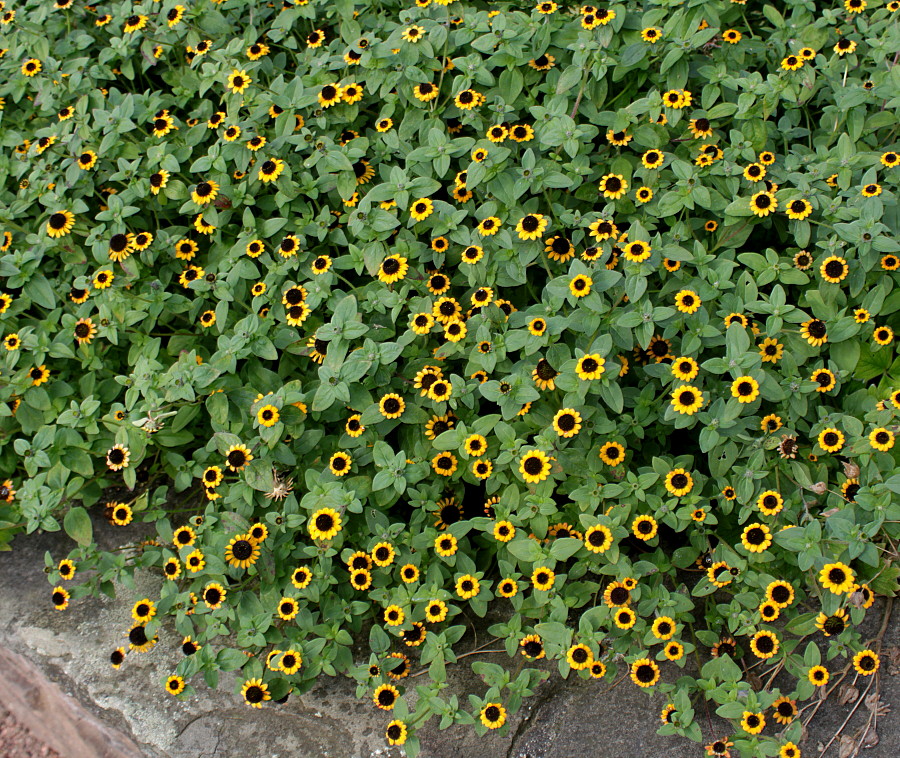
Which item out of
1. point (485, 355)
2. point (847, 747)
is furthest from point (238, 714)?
point (847, 747)

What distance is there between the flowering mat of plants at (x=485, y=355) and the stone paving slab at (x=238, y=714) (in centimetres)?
11

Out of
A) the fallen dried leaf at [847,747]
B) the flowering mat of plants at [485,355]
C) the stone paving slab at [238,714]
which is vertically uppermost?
the flowering mat of plants at [485,355]

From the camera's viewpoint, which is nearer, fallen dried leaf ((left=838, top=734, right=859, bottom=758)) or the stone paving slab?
fallen dried leaf ((left=838, top=734, right=859, bottom=758))

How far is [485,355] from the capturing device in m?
2.72

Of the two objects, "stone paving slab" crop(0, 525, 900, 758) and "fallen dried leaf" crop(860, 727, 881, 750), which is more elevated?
"stone paving slab" crop(0, 525, 900, 758)

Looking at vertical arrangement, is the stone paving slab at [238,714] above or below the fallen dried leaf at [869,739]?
above

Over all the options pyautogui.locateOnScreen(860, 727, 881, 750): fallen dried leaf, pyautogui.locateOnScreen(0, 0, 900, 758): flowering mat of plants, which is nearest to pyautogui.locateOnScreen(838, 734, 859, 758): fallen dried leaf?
pyautogui.locateOnScreen(860, 727, 881, 750): fallen dried leaf

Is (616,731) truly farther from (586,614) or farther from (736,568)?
(736,568)

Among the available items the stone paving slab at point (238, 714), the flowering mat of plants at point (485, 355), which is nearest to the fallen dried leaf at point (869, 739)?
the stone paving slab at point (238, 714)

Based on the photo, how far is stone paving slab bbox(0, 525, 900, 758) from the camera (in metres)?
2.47

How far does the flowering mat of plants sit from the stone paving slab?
11 cm

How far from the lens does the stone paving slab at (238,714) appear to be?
8.11ft

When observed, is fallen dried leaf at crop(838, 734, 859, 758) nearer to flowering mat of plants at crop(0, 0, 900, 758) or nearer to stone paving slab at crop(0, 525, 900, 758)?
stone paving slab at crop(0, 525, 900, 758)

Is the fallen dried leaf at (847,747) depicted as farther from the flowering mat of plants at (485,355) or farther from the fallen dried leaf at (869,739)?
the flowering mat of plants at (485,355)
